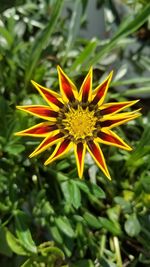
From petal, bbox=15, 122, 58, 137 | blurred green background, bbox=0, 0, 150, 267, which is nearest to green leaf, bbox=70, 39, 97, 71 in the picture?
blurred green background, bbox=0, 0, 150, 267

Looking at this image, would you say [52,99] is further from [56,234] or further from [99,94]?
[56,234]

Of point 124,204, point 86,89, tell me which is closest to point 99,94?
point 86,89

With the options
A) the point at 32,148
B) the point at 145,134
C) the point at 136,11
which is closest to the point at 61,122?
the point at 32,148

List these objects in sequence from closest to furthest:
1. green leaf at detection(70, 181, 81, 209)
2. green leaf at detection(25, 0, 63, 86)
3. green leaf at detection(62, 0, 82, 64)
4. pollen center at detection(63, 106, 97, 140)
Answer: pollen center at detection(63, 106, 97, 140) → green leaf at detection(70, 181, 81, 209) → green leaf at detection(25, 0, 63, 86) → green leaf at detection(62, 0, 82, 64)

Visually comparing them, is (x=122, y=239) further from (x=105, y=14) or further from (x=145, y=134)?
(x=105, y=14)

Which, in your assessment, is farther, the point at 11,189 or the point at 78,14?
the point at 78,14

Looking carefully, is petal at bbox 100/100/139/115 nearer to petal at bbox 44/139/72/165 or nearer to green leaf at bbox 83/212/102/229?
petal at bbox 44/139/72/165
